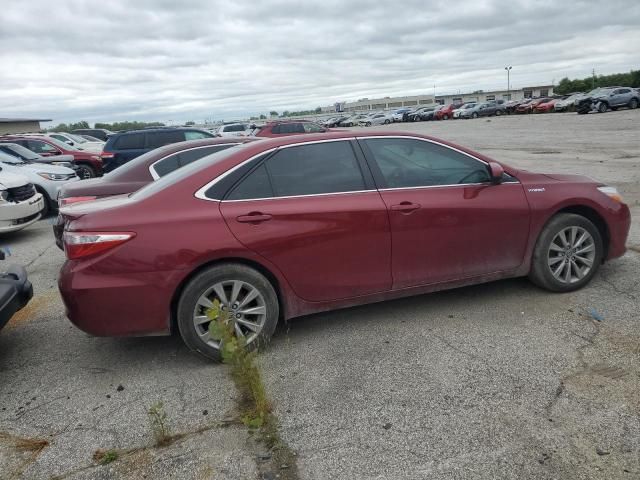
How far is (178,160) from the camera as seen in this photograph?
7.11m

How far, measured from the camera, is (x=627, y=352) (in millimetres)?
3619

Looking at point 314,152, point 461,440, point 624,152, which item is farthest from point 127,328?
point 624,152

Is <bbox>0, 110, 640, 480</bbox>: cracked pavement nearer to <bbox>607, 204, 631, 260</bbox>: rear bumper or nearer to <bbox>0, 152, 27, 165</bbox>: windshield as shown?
<bbox>607, 204, 631, 260</bbox>: rear bumper

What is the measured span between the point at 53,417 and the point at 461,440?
8.10ft

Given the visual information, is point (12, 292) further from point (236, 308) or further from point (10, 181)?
point (10, 181)

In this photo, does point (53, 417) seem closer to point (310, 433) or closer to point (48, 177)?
point (310, 433)

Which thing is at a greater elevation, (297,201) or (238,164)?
(238,164)

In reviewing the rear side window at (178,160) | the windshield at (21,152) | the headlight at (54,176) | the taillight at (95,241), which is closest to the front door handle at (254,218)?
the taillight at (95,241)

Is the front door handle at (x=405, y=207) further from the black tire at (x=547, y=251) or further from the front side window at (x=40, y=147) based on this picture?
the front side window at (x=40, y=147)

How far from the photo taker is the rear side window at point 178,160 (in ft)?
22.5

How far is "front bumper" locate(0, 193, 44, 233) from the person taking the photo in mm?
8461

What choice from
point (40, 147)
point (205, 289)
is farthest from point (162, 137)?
point (205, 289)

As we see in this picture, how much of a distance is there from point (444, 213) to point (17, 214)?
7.29m

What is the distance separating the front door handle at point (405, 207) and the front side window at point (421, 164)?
18cm
